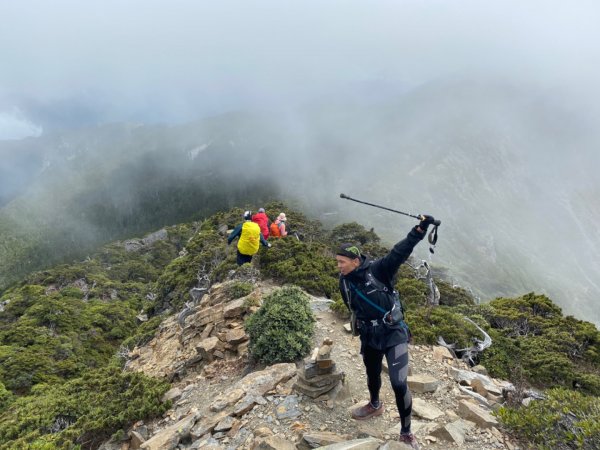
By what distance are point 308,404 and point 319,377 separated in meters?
0.47

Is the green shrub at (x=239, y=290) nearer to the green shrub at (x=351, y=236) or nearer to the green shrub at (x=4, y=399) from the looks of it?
the green shrub at (x=4, y=399)

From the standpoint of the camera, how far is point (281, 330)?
8.27m

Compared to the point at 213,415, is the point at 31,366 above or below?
below

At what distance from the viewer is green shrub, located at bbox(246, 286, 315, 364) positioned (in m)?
8.12

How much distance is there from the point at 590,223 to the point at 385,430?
15421cm

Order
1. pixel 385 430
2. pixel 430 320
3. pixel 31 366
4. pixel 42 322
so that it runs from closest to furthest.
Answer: pixel 385 430
pixel 430 320
pixel 31 366
pixel 42 322

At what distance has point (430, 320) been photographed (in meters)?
11.0

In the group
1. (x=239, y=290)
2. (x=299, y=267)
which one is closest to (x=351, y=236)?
(x=299, y=267)

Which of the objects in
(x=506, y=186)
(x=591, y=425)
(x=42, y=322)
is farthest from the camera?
(x=506, y=186)

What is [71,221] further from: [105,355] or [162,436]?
[162,436]

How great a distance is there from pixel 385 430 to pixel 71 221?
207200 millimetres

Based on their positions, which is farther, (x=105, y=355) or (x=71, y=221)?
(x=71, y=221)

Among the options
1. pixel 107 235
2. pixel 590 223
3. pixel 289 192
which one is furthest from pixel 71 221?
pixel 590 223

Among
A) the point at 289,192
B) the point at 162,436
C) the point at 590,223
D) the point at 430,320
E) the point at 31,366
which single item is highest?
the point at 162,436
